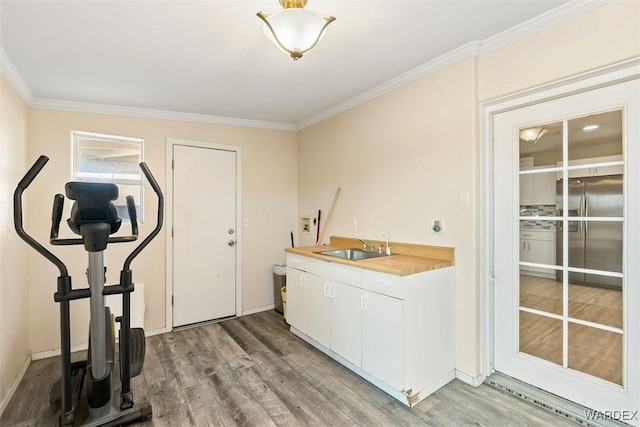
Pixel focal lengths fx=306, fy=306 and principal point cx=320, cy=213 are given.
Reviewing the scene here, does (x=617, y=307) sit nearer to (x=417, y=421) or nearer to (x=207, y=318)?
(x=417, y=421)

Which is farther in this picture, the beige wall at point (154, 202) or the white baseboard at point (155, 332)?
the white baseboard at point (155, 332)

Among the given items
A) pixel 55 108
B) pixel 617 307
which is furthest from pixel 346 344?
pixel 55 108

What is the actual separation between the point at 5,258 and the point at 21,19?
5.25 ft

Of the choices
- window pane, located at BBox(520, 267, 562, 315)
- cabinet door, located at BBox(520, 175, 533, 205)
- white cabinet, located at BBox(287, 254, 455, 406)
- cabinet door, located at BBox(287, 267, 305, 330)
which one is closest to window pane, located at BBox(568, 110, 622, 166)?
cabinet door, located at BBox(520, 175, 533, 205)

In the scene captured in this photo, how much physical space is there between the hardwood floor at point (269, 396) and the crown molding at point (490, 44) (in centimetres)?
238

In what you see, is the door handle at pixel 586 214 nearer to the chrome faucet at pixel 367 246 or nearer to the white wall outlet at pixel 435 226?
the white wall outlet at pixel 435 226

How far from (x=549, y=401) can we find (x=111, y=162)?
14.0 feet

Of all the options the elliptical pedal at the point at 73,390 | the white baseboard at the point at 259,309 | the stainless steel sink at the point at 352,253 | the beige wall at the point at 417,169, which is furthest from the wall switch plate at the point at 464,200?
the elliptical pedal at the point at 73,390

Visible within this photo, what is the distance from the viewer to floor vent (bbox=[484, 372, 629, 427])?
1.77 m

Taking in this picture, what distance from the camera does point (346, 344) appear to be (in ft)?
8.16

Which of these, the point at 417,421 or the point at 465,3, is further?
the point at 417,421

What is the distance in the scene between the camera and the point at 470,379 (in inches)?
88.2

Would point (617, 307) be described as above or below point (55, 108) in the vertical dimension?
below

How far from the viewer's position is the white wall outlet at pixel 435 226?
2.40 m
